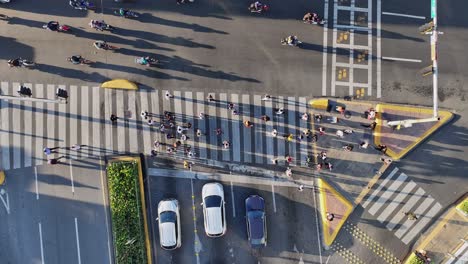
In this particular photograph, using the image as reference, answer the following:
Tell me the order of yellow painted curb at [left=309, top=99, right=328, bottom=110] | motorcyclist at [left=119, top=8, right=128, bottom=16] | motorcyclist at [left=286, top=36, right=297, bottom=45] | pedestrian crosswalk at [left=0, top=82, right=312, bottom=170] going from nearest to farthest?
motorcyclist at [left=119, top=8, right=128, bottom=16] < pedestrian crosswalk at [left=0, top=82, right=312, bottom=170] < motorcyclist at [left=286, top=36, right=297, bottom=45] < yellow painted curb at [left=309, top=99, right=328, bottom=110]

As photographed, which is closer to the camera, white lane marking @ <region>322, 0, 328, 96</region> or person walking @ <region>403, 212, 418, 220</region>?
person walking @ <region>403, 212, 418, 220</region>

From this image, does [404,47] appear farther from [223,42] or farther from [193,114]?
[193,114]

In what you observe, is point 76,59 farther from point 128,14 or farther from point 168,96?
point 168,96

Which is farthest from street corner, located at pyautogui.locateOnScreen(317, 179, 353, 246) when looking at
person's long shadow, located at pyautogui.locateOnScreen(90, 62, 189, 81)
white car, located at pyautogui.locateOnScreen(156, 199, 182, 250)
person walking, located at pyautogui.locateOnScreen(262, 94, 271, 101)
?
person's long shadow, located at pyautogui.locateOnScreen(90, 62, 189, 81)

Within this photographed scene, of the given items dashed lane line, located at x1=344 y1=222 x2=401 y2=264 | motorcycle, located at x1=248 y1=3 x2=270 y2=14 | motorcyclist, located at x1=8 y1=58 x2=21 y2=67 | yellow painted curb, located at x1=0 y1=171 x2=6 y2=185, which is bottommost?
dashed lane line, located at x1=344 y1=222 x2=401 y2=264

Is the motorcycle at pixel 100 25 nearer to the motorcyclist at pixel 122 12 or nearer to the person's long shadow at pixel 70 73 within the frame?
the motorcyclist at pixel 122 12

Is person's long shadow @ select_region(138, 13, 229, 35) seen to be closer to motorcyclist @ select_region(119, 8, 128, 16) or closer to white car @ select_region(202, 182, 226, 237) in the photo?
motorcyclist @ select_region(119, 8, 128, 16)

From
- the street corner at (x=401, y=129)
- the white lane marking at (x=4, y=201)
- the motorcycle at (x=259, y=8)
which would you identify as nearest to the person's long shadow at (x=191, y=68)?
the motorcycle at (x=259, y=8)
